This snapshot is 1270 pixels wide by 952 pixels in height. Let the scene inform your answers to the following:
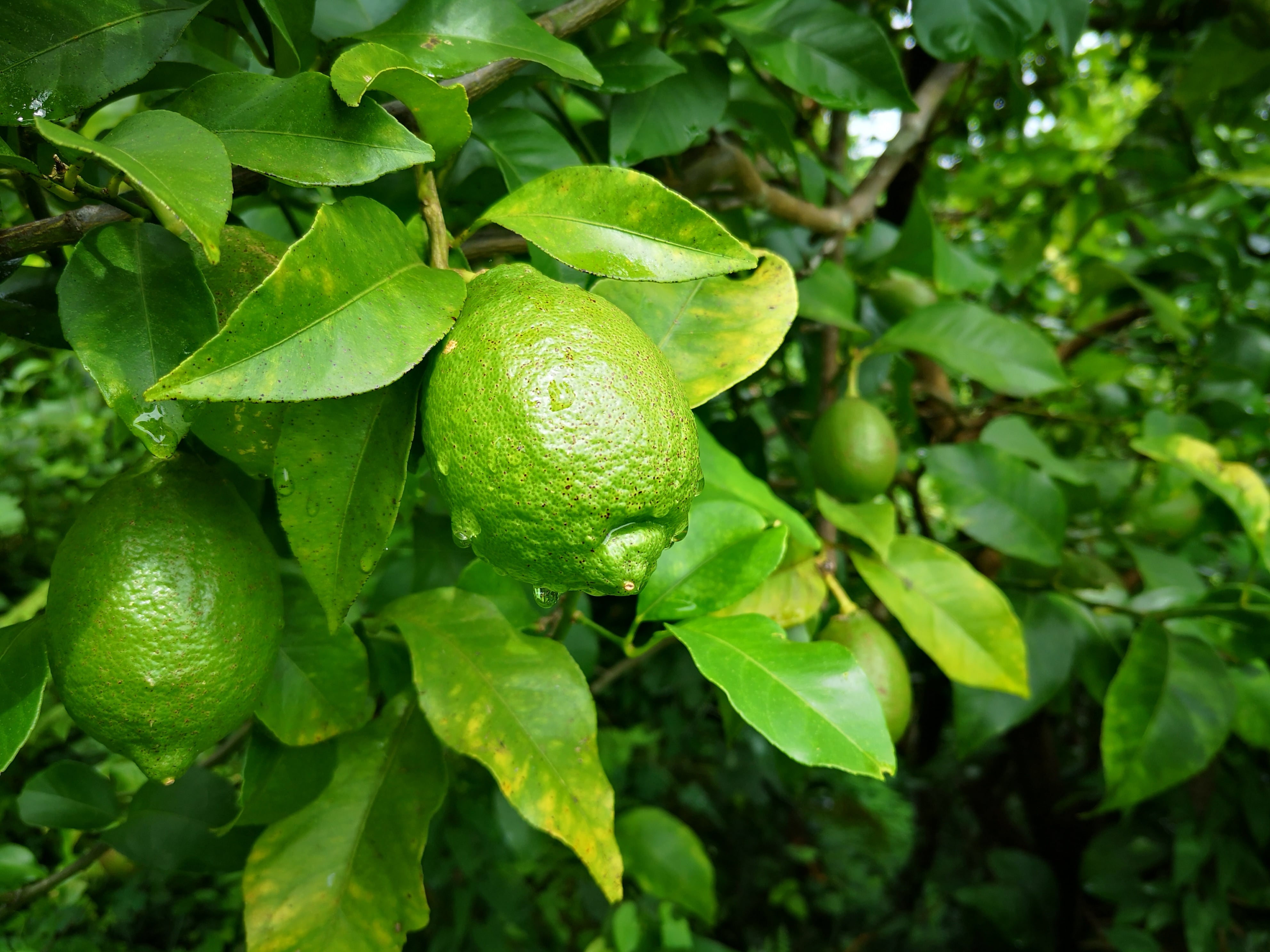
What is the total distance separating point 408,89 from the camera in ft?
1.45

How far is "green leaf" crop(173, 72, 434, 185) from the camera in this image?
1.41 ft

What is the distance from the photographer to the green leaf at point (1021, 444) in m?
1.21

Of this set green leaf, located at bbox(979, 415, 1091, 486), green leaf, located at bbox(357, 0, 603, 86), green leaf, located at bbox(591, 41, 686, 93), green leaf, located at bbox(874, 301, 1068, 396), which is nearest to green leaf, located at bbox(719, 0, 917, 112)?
green leaf, located at bbox(591, 41, 686, 93)

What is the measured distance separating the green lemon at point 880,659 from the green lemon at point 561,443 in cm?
48

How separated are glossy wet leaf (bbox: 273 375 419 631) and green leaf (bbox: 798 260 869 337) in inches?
26.5

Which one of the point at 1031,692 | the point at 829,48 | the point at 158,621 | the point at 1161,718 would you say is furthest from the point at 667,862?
the point at 829,48

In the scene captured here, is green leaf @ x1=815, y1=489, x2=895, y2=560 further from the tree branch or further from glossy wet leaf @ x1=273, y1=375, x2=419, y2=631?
glossy wet leaf @ x1=273, y1=375, x2=419, y2=631

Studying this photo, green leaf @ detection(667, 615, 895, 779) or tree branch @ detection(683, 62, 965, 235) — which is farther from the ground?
tree branch @ detection(683, 62, 965, 235)

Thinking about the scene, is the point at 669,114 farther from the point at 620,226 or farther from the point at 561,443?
the point at 561,443

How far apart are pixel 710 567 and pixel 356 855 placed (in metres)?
0.36

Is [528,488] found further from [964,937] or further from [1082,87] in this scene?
[1082,87]

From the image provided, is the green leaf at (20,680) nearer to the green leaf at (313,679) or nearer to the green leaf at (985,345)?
the green leaf at (313,679)

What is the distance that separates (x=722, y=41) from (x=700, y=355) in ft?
2.85

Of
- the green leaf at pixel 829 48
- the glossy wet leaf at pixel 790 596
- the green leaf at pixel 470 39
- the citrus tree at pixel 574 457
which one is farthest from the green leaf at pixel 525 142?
the glossy wet leaf at pixel 790 596
